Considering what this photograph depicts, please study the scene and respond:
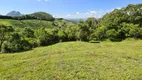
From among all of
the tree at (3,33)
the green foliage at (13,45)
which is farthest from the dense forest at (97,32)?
the green foliage at (13,45)

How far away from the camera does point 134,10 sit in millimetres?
94750

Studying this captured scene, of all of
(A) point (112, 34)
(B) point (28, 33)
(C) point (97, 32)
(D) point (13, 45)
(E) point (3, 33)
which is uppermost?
(E) point (3, 33)

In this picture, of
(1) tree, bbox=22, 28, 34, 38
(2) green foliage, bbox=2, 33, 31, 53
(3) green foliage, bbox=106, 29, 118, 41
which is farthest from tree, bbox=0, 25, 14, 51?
(3) green foliage, bbox=106, 29, 118, 41

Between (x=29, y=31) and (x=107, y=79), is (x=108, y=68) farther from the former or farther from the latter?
(x=29, y=31)

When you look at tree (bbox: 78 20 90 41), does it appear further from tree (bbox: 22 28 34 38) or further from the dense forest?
tree (bbox: 22 28 34 38)

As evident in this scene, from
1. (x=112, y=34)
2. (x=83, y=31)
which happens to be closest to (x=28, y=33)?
(x=83, y=31)

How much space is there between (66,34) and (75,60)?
59258mm

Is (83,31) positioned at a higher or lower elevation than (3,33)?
lower

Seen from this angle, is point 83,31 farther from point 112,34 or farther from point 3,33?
point 3,33

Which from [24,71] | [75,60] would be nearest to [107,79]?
[75,60]

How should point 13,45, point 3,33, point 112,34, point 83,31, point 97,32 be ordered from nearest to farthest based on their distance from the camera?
point 13,45, point 3,33, point 112,34, point 97,32, point 83,31

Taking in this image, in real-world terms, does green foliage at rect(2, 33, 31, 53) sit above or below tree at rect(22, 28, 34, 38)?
below

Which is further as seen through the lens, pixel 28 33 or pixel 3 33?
pixel 28 33

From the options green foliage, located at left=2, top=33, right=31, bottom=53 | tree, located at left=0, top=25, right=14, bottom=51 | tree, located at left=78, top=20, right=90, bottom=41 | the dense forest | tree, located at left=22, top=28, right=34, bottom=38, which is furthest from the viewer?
tree, located at left=78, top=20, right=90, bottom=41
